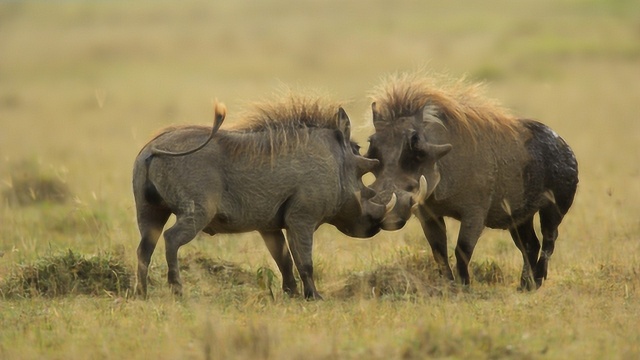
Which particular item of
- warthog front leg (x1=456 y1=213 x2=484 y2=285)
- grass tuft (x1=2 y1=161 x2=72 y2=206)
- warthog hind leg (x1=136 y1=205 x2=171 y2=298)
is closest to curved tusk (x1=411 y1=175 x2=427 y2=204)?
warthog front leg (x1=456 y1=213 x2=484 y2=285)

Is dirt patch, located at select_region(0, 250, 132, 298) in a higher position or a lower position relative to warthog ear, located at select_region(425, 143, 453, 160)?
lower

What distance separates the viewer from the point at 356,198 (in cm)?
763

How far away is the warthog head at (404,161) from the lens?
7.40 meters

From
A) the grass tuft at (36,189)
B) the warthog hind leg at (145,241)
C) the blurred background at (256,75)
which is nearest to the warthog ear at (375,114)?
the blurred background at (256,75)

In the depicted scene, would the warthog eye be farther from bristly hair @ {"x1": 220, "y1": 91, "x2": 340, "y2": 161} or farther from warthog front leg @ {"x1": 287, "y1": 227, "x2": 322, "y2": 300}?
warthog front leg @ {"x1": 287, "y1": 227, "x2": 322, "y2": 300}

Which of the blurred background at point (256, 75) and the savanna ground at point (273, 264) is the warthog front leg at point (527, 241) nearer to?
the savanna ground at point (273, 264)

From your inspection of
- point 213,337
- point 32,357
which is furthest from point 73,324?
point 213,337

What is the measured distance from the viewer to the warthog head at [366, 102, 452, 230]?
740 centimetres

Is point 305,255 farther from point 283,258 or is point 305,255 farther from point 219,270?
point 219,270

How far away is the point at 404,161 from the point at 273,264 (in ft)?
5.61

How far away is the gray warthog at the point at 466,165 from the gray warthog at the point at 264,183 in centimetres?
25

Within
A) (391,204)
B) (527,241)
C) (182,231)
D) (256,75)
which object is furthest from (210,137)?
(256,75)

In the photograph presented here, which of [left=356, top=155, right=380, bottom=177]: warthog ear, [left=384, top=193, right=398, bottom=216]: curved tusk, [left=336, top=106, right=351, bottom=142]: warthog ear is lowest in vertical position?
[left=384, top=193, right=398, bottom=216]: curved tusk

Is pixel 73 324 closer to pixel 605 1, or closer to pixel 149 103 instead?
pixel 149 103
